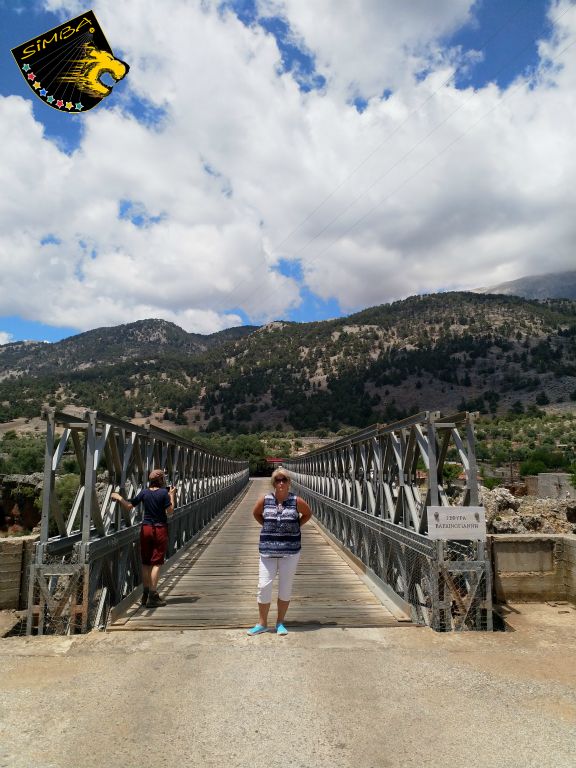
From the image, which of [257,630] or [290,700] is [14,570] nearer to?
[257,630]

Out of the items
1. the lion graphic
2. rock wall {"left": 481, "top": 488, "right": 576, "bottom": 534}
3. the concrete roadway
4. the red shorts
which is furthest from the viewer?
rock wall {"left": 481, "top": 488, "right": 576, "bottom": 534}

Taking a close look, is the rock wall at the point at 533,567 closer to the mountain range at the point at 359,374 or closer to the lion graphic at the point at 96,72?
the lion graphic at the point at 96,72

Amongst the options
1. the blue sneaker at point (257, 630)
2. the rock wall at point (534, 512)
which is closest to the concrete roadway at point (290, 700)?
the blue sneaker at point (257, 630)

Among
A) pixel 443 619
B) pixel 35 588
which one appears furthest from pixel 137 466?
pixel 443 619

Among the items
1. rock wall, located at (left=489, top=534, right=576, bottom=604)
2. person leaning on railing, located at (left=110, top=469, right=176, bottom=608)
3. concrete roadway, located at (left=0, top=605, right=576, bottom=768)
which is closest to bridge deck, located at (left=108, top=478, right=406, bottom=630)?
person leaning on railing, located at (left=110, top=469, right=176, bottom=608)

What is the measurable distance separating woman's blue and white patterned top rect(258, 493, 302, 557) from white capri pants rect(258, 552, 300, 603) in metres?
0.07

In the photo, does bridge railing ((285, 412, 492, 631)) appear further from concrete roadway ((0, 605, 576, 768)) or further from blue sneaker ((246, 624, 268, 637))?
blue sneaker ((246, 624, 268, 637))

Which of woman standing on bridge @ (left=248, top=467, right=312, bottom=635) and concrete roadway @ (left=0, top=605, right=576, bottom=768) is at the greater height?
woman standing on bridge @ (left=248, top=467, right=312, bottom=635)

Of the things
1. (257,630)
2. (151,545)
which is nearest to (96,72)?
(151,545)

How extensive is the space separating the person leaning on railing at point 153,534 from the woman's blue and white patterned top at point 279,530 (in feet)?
4.82

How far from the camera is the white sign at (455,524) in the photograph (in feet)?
17.3

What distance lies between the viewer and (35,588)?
16.5 feet

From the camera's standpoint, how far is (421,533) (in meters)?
6.11

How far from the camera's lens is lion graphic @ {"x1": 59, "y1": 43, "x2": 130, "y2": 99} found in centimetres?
770
